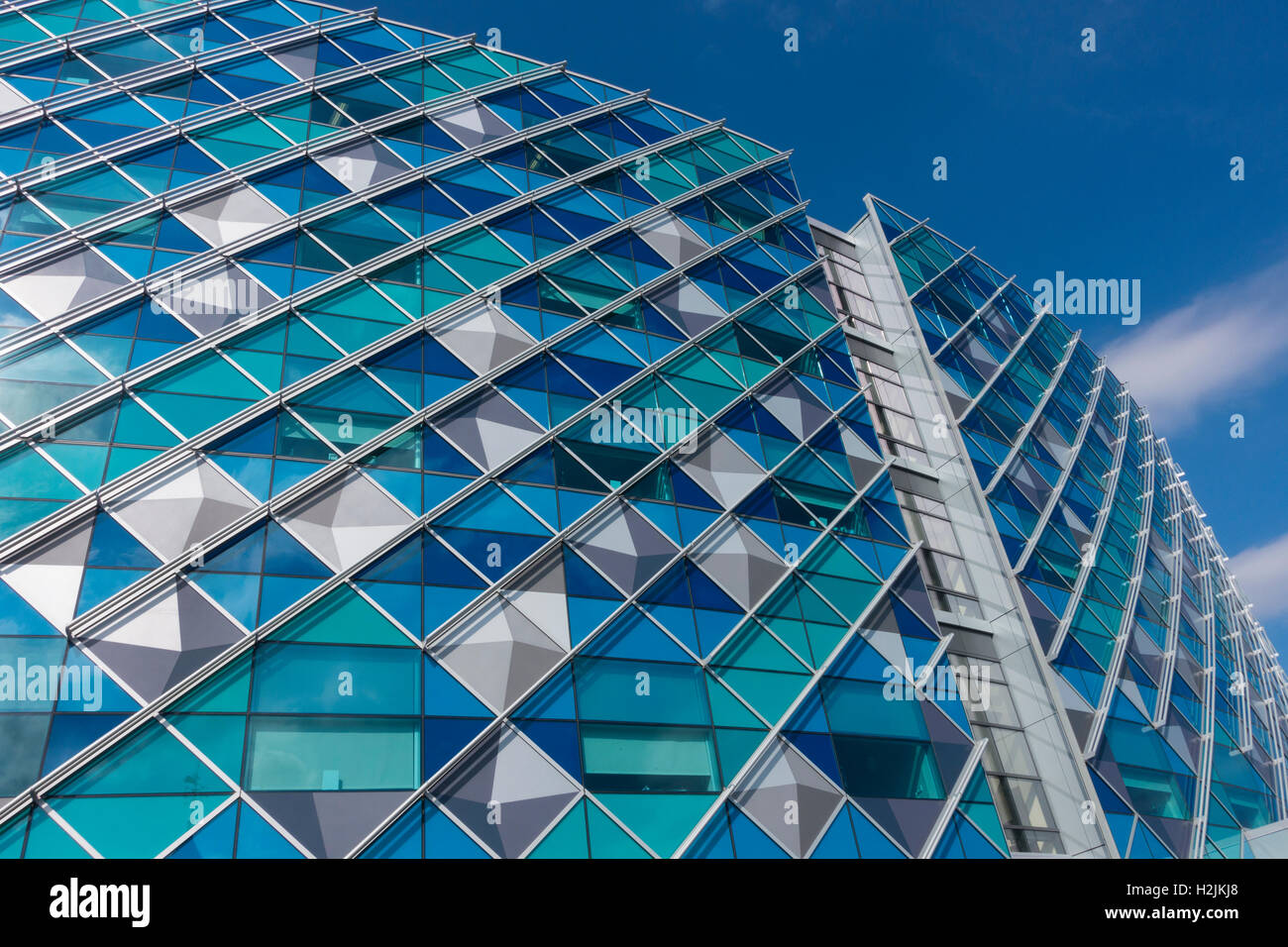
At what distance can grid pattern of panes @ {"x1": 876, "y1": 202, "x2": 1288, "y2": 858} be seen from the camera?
1884 centimetres

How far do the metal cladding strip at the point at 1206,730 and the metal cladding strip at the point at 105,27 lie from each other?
34677 mm

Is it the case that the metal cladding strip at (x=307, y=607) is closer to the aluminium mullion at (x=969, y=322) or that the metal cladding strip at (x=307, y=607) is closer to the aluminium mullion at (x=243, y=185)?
the aluminium mullion at (x=243, y=185)

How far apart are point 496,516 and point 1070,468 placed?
21.3 meters

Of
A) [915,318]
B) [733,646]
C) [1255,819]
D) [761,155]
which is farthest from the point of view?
[761,155]

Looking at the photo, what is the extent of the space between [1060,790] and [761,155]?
24.1 meters

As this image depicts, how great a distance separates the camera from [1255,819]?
21.1 metres

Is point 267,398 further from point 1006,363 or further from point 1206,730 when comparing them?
point 1206,730

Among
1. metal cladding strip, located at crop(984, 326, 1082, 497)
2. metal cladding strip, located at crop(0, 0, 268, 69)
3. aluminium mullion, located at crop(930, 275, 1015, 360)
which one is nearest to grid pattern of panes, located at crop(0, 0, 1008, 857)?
metal cladding strip, located at crop(0, 0, 268, 69)

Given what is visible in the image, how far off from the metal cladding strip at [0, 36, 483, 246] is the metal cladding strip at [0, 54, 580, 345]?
1.0 inches

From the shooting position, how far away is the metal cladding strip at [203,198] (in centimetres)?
1598
